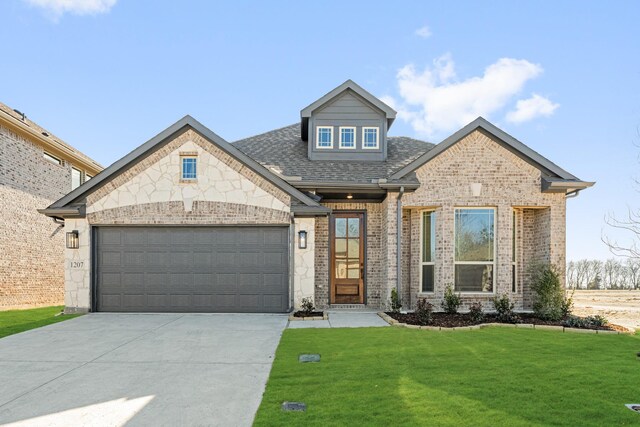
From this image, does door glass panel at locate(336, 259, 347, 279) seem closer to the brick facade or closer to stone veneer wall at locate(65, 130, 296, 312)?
stone veneer wall at locate(65, 130, 296, 312)

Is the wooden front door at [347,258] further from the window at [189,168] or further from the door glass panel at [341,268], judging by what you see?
the window at [189,168]

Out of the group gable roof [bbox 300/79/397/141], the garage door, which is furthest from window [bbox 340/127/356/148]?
the garage door

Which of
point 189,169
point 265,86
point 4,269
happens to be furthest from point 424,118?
point 4,269

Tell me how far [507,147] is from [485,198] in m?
1.61

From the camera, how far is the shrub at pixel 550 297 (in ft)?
31.3

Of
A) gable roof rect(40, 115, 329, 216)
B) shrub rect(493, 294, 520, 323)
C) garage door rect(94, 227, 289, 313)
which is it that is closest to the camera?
shrub rect(493, 294, 520, 323)

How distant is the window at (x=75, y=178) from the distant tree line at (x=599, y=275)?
3114 cm

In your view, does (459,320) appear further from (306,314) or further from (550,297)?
(306,314)

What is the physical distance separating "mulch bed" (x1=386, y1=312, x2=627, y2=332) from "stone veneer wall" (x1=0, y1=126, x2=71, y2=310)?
1206 centimetres

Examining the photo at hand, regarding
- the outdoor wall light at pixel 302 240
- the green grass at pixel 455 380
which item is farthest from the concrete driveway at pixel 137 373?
the outdoor wall light at pixel 302 240

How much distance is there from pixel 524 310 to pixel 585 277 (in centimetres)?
2174

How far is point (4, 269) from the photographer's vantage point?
1335cm

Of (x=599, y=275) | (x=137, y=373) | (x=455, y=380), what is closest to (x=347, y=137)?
(x=455, y=380)

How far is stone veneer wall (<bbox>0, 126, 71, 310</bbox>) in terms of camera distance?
44.1 feet
